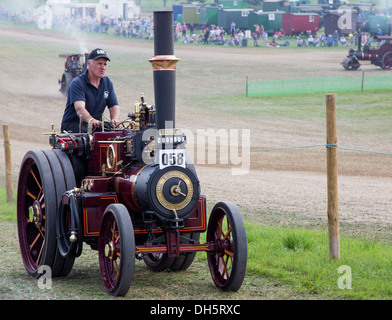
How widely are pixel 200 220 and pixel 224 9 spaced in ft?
156

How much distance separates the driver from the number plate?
1.18m

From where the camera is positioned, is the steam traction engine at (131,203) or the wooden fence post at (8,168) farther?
the wooden fence post at (8,168)

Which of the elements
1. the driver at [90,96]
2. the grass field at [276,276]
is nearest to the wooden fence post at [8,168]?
the grass field at [276,276]

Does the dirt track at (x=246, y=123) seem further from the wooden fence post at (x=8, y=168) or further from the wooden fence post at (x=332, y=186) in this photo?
the wooden fence post at (x=8, y=168)

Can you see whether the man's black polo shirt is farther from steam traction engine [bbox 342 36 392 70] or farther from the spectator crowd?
the spectator crowd

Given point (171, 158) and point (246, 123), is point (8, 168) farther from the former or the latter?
point (246, 123)

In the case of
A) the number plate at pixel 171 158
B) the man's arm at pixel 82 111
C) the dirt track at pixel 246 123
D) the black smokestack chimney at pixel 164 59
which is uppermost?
the black smokestack chimney at pixel 164 59

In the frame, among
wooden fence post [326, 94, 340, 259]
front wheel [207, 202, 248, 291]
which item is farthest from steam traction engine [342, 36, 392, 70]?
front wheel [207, 202, 248, 291]

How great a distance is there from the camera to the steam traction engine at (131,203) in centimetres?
539

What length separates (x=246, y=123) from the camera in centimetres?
2216

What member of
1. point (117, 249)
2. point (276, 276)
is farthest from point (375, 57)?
point (117, 249)

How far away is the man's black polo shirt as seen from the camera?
6.87 metres

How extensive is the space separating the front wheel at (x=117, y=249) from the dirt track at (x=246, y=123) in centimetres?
396

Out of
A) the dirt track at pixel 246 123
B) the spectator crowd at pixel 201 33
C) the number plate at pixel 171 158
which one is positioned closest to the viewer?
the number plate at pixel 171 158
